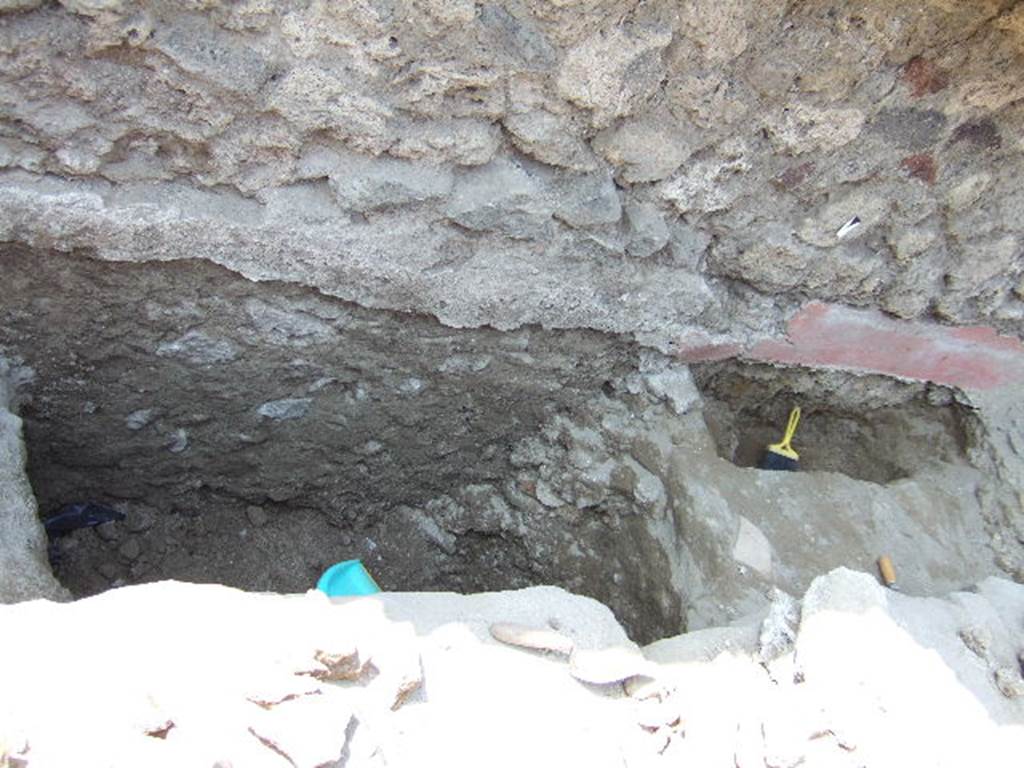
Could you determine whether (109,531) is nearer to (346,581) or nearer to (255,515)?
(255,515)

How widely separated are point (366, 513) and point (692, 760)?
1406mm

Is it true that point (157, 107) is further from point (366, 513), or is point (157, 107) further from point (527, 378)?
point (366, 513)

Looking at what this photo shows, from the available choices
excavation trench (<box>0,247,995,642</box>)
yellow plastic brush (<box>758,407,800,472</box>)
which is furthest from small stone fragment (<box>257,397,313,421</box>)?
yellow plastic brush (<box>758,407,800,472</box>)

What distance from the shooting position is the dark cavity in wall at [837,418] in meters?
2.35

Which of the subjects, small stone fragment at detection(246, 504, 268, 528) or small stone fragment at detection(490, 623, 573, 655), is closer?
small stone fragment at detection(490, 623, 573, 655)

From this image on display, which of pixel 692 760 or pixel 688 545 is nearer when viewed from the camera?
pixel 692 760

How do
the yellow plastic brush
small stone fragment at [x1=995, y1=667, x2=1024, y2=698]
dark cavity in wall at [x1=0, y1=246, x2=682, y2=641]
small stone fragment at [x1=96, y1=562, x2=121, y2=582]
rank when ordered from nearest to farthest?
small stone fragment at [x1=995, y1=667, x2=1024, y2=698] < dark cavity in wall at [x1=0, y1=246, x2=682, y2=641] < small stone fragment at [x1=96, y1=562, x2=121, y2=582] < the yellow plastic brush

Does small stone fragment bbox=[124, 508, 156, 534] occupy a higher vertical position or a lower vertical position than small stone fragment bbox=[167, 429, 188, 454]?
lower

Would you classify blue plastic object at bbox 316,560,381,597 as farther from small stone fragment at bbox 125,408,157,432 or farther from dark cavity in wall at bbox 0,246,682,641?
small stone fragment at bbox 125,408,157,432

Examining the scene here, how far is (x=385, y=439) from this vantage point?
2.31 metres

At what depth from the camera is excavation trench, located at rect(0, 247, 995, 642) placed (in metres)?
1.84

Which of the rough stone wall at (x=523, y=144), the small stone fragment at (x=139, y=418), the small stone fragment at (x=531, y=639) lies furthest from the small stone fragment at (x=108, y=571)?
the small stone fragment at (x=531, y=639)

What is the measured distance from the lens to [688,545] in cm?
207

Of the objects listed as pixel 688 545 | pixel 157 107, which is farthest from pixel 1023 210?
pixel 157 107
